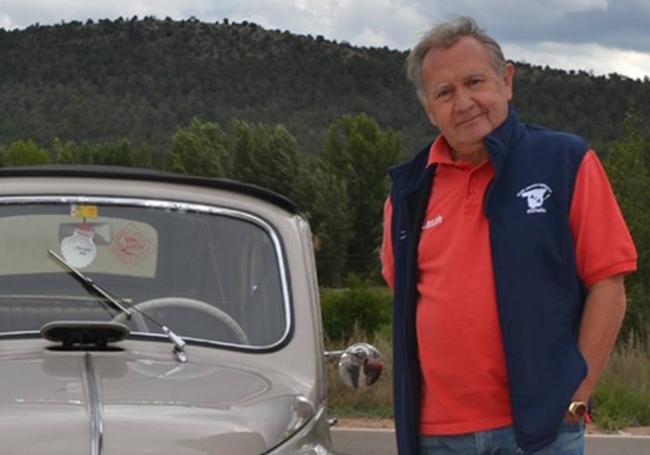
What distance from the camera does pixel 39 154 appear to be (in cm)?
5141

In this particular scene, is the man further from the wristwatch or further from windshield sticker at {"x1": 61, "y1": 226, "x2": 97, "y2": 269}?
windshield sticker at {"x1": 61, "y1": 226, "x2": 97, "y2": 269}

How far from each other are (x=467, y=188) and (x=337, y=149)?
155ft

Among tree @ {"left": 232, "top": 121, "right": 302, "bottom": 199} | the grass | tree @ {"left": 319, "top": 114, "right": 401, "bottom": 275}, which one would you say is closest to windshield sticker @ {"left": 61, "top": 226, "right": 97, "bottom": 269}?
the grass

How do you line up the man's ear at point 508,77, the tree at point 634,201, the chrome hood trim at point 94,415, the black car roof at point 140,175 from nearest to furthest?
the chrome hood trim at point 94,415 → the man's ear at point 508,77 → the black car roof at point 140,175 → the tree at point 634,201

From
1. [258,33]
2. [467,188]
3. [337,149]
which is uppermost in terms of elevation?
[258,33]

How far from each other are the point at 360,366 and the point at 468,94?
968 millimetres

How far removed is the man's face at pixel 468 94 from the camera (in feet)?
10.7

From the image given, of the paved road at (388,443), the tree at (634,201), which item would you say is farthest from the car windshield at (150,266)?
the tree at (634,201)

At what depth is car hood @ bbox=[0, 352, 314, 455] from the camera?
2.68 metres

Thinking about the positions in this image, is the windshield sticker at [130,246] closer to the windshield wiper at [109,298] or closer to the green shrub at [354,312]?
the windshield wiper at [109,298]

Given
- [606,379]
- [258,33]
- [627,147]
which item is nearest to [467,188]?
[606,379]

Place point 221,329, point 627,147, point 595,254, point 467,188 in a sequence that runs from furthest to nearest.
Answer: point 627,147, point 221,329, point 467,188, point 595,254

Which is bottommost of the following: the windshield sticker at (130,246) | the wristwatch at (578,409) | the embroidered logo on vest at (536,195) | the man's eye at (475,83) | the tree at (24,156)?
the wristwatch at (578,409)

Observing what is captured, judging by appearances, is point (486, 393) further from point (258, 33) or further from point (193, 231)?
point (258, 33)
